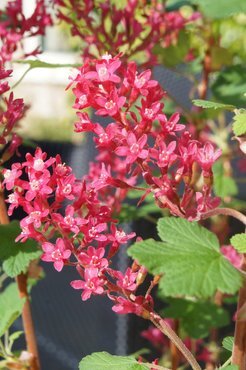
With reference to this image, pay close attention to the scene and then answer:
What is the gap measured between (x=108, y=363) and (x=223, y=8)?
75 cm

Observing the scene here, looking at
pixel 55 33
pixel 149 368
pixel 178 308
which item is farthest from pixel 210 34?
pixel 55 33

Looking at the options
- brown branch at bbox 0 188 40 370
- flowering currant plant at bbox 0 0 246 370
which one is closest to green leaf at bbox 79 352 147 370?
flowering currant plant at bbox 0 0 246 370

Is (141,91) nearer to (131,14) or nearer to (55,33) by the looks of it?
(131,14)

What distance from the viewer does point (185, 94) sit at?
2689 millimetres

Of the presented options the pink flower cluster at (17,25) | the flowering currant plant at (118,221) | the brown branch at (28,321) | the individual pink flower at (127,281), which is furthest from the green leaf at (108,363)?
the pink flower cluster at (17,25)

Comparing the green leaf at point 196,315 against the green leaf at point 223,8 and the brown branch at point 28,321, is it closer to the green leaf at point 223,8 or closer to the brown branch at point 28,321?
the brown branch at point 28,321

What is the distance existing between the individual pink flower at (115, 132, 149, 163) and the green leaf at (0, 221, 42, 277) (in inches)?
13.8

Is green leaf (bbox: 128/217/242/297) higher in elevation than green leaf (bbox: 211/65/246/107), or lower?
higher

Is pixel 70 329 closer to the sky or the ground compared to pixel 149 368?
closer to the ground

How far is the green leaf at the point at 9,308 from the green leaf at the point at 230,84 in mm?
706

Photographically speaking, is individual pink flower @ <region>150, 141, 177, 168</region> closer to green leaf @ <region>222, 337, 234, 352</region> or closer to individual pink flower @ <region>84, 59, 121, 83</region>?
individual pink flower @ <region>84, 59, 121, 83</region>

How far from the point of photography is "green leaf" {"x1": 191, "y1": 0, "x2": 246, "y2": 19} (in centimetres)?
130

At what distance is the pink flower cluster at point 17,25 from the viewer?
1364 millimetres

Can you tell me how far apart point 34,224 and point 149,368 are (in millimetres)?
243
